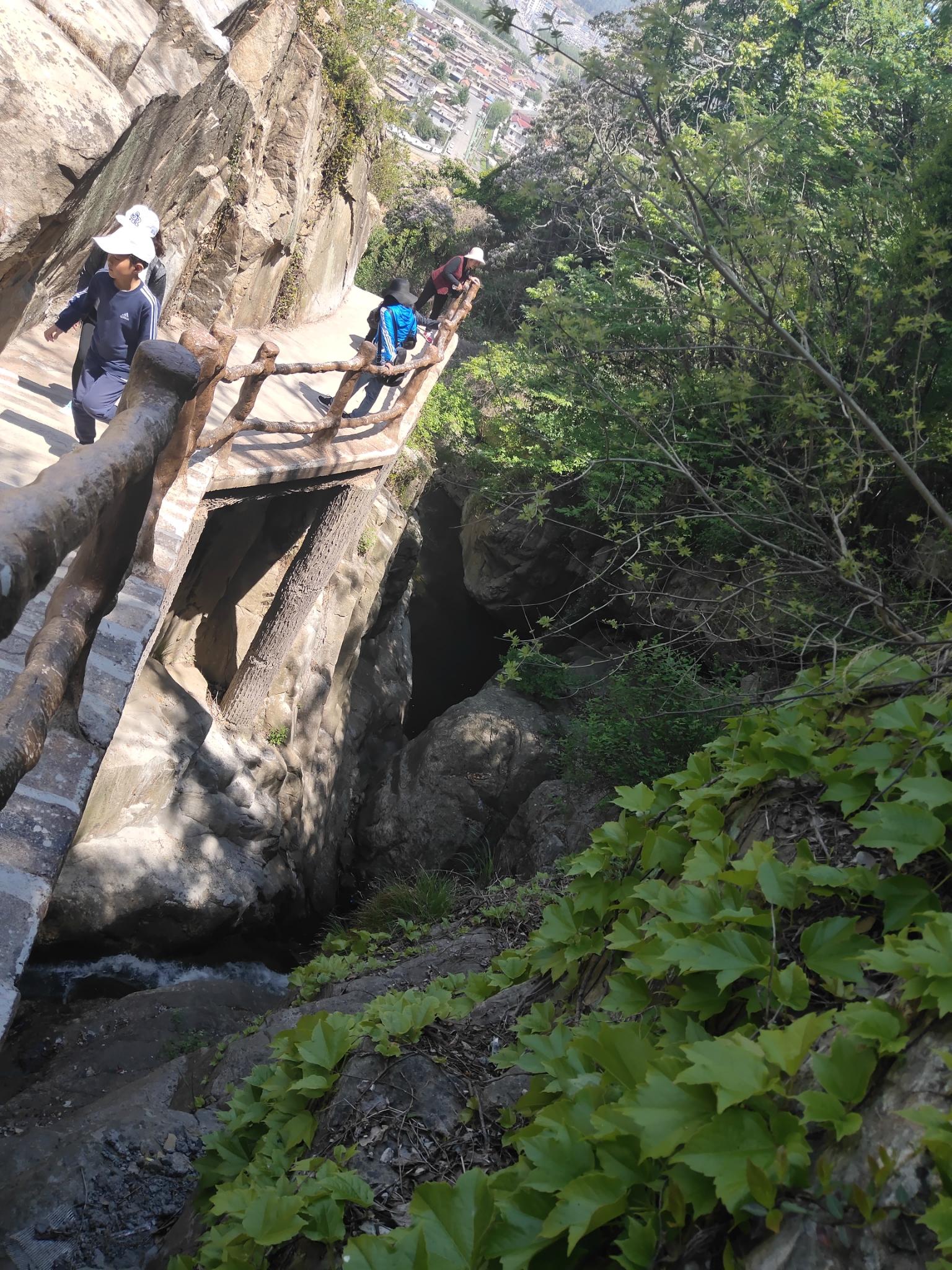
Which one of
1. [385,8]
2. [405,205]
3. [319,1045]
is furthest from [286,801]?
[405,205]

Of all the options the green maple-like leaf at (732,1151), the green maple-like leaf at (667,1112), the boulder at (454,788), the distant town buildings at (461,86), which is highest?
the distant town buildings at (461,86)

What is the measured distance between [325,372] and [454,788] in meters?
5.39

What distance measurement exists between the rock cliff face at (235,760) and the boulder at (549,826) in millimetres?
2199

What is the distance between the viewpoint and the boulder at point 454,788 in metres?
11.0

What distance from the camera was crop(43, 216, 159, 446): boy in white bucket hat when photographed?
15.5ft

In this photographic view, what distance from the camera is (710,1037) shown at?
6.61 feet

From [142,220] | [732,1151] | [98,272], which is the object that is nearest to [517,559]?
[98,272]

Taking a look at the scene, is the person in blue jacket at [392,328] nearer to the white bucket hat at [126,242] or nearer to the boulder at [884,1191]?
the white bucket hat at [126,242]

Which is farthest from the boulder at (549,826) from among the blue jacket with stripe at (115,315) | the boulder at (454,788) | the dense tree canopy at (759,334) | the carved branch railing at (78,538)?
the carved branch railing at (78,538)

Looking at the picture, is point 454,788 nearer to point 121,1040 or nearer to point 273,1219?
point 121,1040

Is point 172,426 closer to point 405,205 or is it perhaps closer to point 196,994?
point 196,994

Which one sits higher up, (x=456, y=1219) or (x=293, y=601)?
(x=456, y=1219)

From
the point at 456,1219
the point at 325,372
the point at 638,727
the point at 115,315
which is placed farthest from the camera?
the point at 638,727

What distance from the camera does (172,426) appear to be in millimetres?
2510
